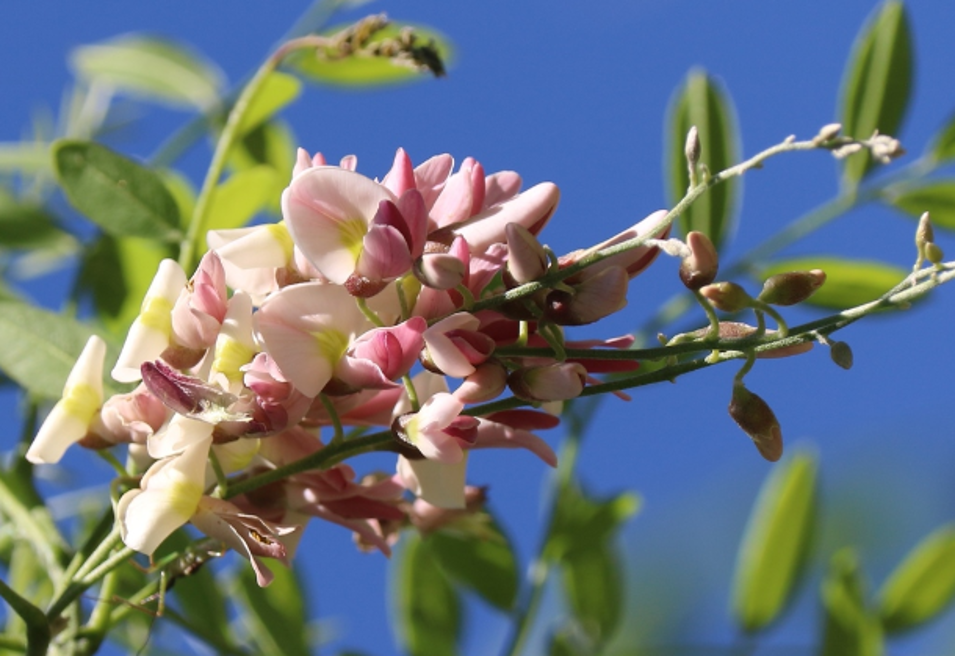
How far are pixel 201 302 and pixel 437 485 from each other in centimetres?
14

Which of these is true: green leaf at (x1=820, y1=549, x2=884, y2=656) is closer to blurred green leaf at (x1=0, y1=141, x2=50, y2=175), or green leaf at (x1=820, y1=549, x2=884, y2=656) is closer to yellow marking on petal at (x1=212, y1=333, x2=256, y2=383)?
yellow marking on petal at (x1=212, y1=333, x2=256, y2=383)

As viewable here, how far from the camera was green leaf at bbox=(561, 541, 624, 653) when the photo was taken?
86 centimetres

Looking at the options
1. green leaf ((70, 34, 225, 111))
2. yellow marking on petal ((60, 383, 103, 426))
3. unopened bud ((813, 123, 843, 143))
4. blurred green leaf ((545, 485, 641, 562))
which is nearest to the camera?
unopened bud ((813, 123, 843, 143))

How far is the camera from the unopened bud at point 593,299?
15.9 inches

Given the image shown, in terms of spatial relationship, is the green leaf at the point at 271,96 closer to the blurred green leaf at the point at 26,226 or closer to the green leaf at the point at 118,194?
the green leaf at the point at 118,194

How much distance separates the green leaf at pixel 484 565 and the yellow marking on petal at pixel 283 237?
1.20 feet

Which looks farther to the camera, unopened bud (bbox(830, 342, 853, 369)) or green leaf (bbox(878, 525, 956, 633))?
green leaf (bbox(878, 525, 956, 633))

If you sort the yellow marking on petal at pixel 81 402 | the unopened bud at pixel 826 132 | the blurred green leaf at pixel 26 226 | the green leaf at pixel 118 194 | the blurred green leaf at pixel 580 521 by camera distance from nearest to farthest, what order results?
the unopened bud at pixel 826 132, the yellow marking on petal at pixel 81 402, the green leaf at pixel 118 194, the blurred green leaf at pixel 580 521, the blurred green leaf at pixel 26 226

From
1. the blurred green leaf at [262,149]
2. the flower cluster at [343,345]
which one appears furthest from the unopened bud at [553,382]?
the blurred green leaf at [262,149]

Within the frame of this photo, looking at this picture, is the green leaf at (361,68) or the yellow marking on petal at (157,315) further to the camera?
the green leaf at (361,68)

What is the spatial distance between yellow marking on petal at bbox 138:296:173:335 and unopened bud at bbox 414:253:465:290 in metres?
0.14

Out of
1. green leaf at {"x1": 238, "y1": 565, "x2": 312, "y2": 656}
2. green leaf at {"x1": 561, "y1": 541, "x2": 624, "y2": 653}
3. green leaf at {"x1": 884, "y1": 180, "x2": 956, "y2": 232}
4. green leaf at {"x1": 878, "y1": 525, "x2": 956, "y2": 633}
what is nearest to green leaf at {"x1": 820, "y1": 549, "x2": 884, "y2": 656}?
green leaf at {"x1": 878, "y1": 525, "x2": 956, "y2": 633}

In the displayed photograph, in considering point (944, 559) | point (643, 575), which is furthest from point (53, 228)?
point (643, 575)

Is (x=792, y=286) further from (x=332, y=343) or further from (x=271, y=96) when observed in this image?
(x=271, y=96)
